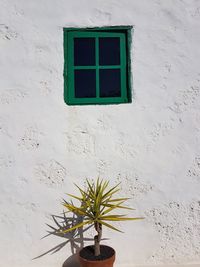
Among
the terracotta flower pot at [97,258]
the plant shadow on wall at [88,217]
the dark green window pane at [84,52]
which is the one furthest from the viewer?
the dark green window pane at [84,52]

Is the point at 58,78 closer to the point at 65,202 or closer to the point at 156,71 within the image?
the point at 156,71

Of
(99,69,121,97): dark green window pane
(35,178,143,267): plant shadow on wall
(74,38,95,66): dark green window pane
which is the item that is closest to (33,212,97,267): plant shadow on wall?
(35,178,143,267): plant shadow on wall

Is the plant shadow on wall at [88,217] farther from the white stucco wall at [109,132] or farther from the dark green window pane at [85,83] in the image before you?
the dark green window pane at [85,83]

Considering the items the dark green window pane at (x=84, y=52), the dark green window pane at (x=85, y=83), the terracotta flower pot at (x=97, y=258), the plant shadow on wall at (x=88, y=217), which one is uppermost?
the dark green window pane at (x=84, y=52)

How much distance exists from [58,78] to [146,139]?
101cm

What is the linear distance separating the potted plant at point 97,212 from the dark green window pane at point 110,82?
85 cm

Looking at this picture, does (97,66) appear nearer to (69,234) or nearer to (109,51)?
(109,51)

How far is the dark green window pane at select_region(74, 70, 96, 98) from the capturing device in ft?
10.5

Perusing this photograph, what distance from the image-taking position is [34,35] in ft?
10.1

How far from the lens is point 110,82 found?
324 cm

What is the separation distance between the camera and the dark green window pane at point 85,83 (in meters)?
3.21

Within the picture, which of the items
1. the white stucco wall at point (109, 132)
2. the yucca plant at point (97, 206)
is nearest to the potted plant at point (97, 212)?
the yucca plant at point (97, 206)

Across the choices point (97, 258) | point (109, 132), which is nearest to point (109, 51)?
point (109, 132)

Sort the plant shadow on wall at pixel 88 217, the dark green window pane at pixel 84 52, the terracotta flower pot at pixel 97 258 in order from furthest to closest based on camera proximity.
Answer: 1. the dark green window pane at pixel 84 52
2. the plant shadow on wall at pixel 88 217
3. the terracotta flower pot at pixel 97 258
